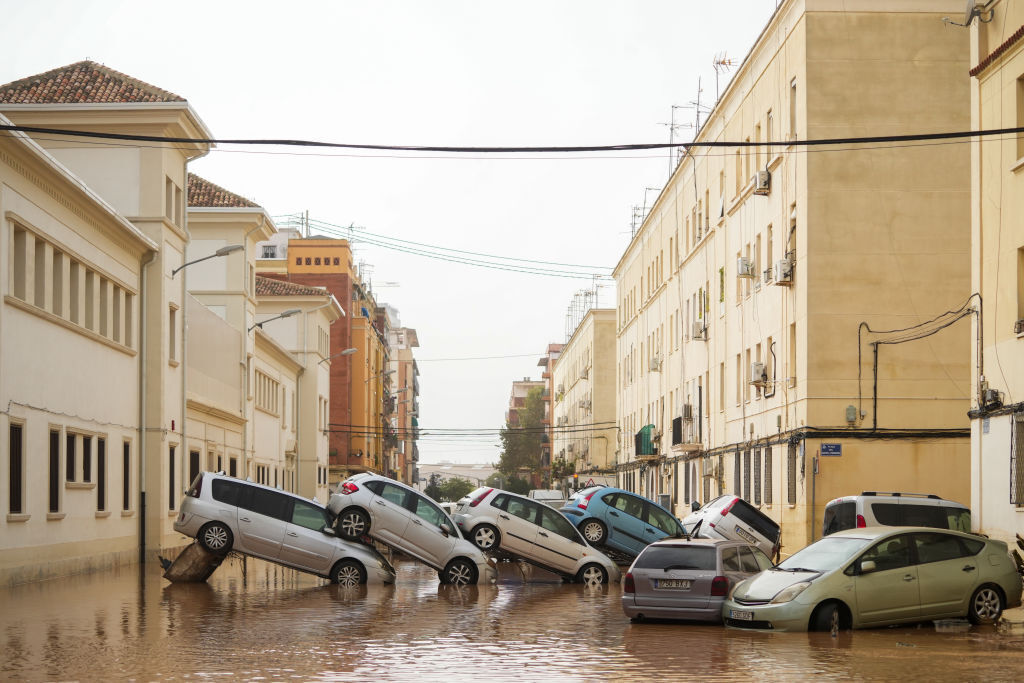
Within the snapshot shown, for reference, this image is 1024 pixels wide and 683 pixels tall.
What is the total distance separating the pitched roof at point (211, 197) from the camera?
2170 inches

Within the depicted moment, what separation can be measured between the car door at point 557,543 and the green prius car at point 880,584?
998 centimetres

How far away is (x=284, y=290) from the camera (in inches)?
3014

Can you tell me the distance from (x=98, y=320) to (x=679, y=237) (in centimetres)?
2954

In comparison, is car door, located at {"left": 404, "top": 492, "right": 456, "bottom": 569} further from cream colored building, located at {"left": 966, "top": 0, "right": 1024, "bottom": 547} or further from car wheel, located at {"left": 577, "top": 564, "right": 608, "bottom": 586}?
cream colored building, located at {"left": 966, "top": 0, "right": 1024, "bottom": 547}

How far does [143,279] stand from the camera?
126 ft

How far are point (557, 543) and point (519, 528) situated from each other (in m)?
0.82

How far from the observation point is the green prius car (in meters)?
18.0

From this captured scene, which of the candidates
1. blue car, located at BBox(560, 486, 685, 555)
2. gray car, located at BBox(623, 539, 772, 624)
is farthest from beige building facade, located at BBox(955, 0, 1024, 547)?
blue car, located at BBox(560, 486, 685, 555)

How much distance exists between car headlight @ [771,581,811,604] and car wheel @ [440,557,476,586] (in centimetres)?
1036

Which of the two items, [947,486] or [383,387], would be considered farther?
[383,387]

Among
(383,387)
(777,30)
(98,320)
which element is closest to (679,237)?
(777,30)

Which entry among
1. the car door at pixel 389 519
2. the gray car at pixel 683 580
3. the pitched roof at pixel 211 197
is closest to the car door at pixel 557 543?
the car door at pixel 389 519

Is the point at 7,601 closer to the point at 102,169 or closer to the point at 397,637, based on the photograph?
the point at 397,637

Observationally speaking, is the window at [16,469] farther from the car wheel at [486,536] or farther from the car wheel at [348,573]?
the car wheel at [486,536]
